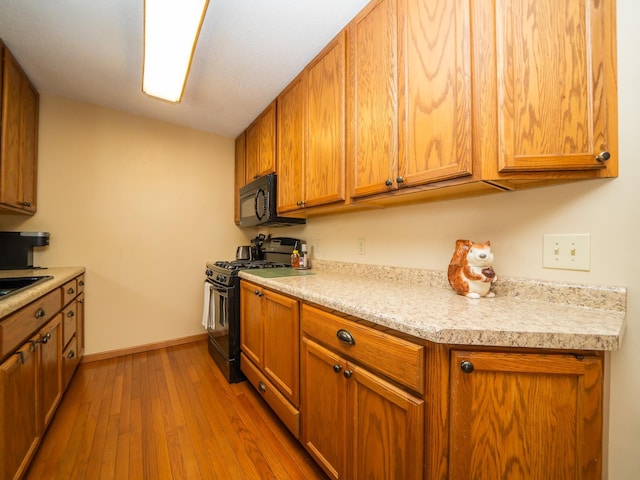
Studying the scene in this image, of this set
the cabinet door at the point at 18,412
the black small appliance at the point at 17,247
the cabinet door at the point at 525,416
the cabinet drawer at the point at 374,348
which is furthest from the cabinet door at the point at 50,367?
the cabinet door at the point at 525,416

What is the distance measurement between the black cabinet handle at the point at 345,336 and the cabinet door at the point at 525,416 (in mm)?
355

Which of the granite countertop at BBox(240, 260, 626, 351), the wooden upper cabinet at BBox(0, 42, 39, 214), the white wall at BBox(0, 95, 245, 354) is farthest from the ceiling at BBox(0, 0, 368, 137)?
the granite countertop at BBox(240, 260, 626, 351)

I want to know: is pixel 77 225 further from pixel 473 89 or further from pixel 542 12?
pixel 542 12

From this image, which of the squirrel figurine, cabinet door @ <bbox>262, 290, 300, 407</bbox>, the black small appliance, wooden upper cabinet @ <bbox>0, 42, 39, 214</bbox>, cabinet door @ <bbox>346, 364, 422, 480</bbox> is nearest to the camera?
cabinet door @ <bbox>346, 364, 422, 480</bbox>

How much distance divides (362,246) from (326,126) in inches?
31.9

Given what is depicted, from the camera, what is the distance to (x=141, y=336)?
8.50ft

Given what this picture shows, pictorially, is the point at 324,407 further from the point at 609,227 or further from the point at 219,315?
the point at 219,315

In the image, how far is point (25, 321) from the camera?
3.78 feet

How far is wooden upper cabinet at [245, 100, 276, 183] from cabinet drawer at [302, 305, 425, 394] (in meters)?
1.51

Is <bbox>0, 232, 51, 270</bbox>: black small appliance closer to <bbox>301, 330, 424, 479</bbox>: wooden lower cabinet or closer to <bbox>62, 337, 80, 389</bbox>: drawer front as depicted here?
<bbox>62, 337, 80, 389</bbox>: drawer front

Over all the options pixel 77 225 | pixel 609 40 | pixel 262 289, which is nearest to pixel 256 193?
pixel 262 289

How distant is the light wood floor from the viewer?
4.12ft

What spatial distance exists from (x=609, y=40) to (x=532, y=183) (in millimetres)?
469

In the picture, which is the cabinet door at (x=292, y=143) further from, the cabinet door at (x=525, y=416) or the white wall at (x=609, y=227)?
the cabinet door at (x=525, y=416)
